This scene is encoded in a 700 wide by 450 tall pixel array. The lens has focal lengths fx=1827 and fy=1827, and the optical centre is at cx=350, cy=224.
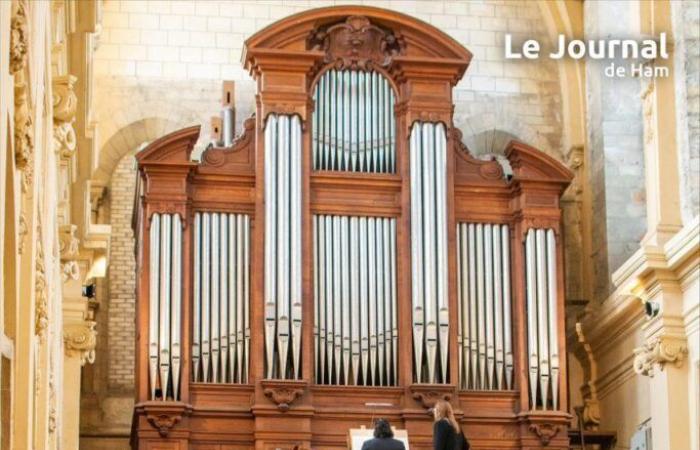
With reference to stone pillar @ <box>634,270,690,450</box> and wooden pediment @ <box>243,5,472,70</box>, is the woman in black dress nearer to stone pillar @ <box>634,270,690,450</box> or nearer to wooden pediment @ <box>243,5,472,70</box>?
stone pillar @ <box>634,270,690,450</box>

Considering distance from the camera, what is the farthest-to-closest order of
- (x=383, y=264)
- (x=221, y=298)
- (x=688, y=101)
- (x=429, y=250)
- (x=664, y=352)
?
(x=383, y=264), (x=429, y=250), (x=221, y=298), (x=688, y=101), (x=664, y=352)

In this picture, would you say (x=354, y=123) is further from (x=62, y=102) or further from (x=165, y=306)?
(x=62, y=102)

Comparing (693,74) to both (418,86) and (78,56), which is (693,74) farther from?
(78,56)

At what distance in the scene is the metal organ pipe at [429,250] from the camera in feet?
69.1

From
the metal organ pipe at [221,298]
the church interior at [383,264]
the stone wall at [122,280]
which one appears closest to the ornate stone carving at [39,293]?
the church interior at [383,264]

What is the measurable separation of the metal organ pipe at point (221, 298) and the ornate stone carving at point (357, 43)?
91.7 inches

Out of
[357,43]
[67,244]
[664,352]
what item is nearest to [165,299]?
[67,244]

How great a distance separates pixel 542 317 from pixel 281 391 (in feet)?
10.6

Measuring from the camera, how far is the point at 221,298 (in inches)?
832

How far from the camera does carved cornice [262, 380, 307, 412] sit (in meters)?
20.5

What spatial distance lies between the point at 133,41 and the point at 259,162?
391cm

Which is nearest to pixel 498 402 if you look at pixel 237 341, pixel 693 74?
pixel 237 341

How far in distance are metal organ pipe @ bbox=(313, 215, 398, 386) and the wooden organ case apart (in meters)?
0.02

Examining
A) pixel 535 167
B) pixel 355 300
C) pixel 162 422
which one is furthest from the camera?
pixel 535 167
